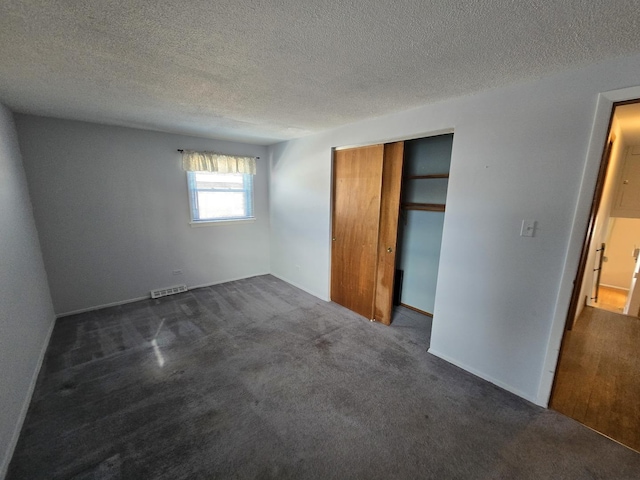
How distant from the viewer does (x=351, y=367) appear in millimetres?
2223

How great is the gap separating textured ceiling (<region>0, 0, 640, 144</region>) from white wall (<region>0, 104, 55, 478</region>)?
2.13 feet

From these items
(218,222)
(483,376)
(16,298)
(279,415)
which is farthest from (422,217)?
(16,298)

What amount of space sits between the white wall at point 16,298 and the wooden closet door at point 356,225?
9.58ft

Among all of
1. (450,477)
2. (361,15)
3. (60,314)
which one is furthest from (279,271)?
(361,15)

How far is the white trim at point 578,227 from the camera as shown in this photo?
1462mm

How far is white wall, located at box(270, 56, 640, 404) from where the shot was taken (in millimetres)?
1570

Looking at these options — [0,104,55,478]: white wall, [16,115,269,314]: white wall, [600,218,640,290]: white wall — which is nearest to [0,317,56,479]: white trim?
[0,104,55,478]: white wall

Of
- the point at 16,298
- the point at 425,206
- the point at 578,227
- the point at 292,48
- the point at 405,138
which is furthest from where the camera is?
the point at 425,206

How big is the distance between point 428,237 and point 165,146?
372cm

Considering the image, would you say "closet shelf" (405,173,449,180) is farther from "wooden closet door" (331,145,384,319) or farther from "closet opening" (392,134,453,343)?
"wooden closet door" (331,145,384,319)

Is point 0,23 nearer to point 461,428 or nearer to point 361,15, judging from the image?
point 361,15

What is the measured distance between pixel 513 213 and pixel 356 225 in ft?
Answer: 5.26

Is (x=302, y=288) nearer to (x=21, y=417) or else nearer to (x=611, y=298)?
(x=21, y=417)

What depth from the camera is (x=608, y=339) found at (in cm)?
268
